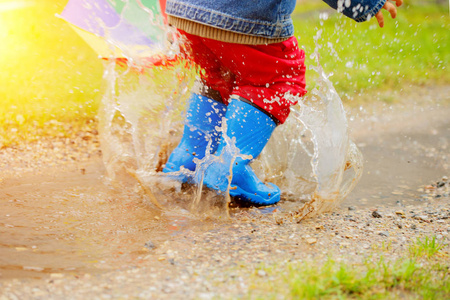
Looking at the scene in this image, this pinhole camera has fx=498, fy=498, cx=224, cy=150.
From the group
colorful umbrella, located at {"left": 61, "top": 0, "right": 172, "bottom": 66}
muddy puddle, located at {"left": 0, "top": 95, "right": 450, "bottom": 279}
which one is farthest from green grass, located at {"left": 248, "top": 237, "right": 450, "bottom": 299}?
colorful umbrella, located at {"left": 61, "top": 0, "right": 172, "bottom": 66}

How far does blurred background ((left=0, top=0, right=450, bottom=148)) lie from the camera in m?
3.46

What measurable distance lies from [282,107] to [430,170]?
55.2 inches

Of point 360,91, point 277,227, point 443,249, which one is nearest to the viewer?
point 443,249

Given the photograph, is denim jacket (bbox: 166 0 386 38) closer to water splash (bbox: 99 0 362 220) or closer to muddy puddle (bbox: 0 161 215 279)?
water splash (bbox: 99 0 362 220)

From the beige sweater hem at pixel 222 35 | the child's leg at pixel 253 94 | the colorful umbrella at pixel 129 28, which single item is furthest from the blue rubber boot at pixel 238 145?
the colorful umbrella at pixel 129 28

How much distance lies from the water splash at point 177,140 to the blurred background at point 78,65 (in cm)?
27

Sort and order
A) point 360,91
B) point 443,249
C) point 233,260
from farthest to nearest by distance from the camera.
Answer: point 360,91, point 443,249, point 233,260

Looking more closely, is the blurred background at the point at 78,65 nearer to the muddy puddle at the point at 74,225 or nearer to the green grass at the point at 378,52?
the green grass at the point at 378,52

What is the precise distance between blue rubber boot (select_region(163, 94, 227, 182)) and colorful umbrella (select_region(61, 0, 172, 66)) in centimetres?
35

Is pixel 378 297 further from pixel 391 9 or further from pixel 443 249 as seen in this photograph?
pixel 391 9

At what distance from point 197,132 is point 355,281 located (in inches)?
46.6

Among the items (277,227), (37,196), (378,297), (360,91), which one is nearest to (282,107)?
(277,227)

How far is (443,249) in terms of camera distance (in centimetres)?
190

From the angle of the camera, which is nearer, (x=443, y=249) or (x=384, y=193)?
(x=443, y=249)
